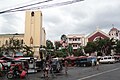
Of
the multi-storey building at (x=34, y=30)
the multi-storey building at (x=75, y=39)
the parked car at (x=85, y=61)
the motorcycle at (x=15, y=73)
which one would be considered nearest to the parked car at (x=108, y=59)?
the parked car at (x=85, y=61)

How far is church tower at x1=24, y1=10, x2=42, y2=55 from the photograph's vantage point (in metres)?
81.7

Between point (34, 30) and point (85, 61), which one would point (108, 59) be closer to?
point (85, 61)

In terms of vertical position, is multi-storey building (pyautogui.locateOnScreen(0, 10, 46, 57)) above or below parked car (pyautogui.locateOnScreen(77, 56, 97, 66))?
above

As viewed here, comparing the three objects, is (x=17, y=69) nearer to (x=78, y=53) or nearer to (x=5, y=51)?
(x=5, y=51)

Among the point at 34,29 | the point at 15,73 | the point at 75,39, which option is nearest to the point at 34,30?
the point at 34,29

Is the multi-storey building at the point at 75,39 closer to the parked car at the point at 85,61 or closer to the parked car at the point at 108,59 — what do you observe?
the parked car at the point at 108,59

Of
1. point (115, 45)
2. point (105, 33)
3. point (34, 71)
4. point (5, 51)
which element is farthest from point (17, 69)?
point (105, 33)

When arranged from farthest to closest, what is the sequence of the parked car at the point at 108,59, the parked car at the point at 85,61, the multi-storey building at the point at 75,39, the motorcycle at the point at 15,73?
the multi-storey building at the point at 75,39 → the parked car at the point at 108,59 → the parked car at the point at 85,61 → the motorcycle at the point at 15,73

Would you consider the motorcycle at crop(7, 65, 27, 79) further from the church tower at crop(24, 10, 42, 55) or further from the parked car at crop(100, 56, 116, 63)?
the church tower at crop(24, 10, 42, 55)

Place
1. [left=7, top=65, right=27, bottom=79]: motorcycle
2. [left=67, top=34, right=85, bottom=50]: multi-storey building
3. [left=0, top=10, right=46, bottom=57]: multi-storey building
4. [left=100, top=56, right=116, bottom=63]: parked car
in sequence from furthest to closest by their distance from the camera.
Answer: [left=67, top=34, right=85, bottom=50]: multi-storey building, [left=0, top=10, right=46, bottom=57]: multi-storey building, [left=100, top=56, right=116, bottom=63]: parked car, [left=7, top=65, right=27, bottom=79]: motorcycle

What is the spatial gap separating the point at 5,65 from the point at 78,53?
2372 inches

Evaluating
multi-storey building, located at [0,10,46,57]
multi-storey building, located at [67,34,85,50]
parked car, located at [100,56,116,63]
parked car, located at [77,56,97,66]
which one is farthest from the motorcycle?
multi-storey building, located at [67,34,85,50]

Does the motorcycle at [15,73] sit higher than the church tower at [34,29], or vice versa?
the church tower at [34,29]

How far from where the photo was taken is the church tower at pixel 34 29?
81688 mm
